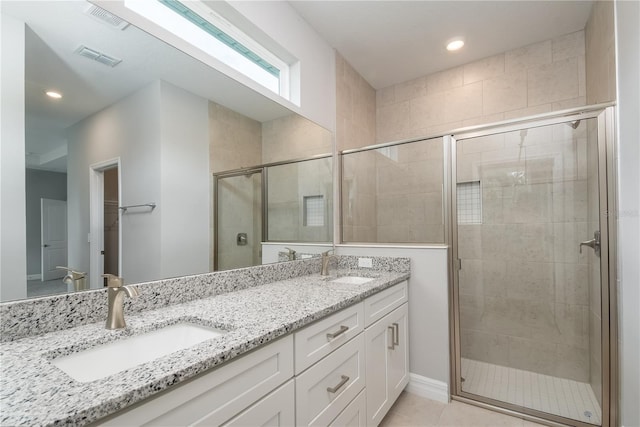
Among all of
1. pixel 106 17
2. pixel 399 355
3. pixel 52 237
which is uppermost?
pixel 106 17

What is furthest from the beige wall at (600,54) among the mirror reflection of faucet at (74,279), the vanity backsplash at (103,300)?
the mirror reflection of faucet at (74,279)

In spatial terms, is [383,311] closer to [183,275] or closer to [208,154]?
[183,275]

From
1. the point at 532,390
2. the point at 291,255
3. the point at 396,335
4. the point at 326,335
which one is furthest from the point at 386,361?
the point at 532,390

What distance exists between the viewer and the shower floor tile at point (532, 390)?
1.76 m

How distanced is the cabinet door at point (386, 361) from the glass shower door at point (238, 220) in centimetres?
77

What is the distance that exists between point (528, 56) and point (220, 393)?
3.12 meters

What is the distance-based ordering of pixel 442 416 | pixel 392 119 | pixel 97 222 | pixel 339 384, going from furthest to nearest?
pixel 392 119
pixel 442 416
pixel 339 384
pixel 97 222

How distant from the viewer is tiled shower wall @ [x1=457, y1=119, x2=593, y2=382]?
6.29ft

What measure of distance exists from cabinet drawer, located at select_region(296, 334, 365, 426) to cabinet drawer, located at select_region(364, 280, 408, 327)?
0.47ft

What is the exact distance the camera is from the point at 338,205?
251 cm

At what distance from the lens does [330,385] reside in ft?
3.94

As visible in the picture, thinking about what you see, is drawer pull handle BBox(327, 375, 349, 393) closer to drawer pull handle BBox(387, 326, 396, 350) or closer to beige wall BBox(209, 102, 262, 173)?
drawer pull handle BBox(387, 326, 396, 350)

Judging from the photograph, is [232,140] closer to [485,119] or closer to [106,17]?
[106,17]

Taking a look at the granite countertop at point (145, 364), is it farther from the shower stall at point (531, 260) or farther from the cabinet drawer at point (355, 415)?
the shower stall at point (531, 260)
